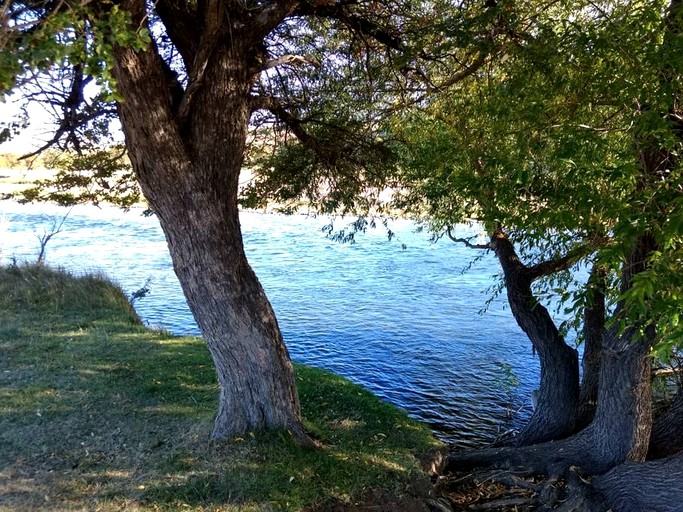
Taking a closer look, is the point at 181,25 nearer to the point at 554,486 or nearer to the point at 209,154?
the point at 209,154

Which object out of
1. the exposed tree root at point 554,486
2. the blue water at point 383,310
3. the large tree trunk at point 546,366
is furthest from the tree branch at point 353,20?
the exposed tree root at point 554,486

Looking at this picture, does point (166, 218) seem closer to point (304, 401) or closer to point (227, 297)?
point (227, 297)

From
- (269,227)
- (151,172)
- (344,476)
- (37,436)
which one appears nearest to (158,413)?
(37,436)

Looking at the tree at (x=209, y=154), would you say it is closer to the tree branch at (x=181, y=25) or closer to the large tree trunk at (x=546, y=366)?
the tree branch at (x=181, y=25)

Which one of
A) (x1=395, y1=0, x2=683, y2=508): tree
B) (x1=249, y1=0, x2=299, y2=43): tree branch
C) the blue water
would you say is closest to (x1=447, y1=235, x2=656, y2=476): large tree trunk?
(x1=395, y1=0, x2=683, y2=508): tree

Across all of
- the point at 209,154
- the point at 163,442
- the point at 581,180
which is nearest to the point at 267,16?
the point at 209,154

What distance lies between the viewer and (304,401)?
6520 mm

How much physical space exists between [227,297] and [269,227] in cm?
2280

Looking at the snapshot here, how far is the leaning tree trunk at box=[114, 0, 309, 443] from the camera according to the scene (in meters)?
3.98

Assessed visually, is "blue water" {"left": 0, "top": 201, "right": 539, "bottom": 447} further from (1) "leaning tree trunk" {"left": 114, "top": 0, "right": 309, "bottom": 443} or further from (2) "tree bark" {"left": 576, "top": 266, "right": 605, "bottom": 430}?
(1) "leaning tree trunk" {"left": 114, "top": 0, "right": 309, "bottom": 443}

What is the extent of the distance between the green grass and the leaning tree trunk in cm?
41

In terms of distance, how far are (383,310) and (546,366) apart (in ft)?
26.0

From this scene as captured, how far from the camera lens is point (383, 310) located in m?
14.7

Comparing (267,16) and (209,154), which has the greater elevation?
(267,16)
